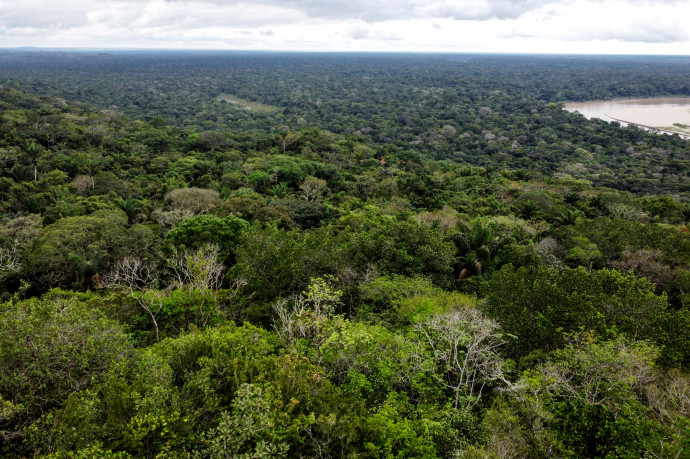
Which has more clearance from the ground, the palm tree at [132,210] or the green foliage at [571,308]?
the green foliage at [571,308]

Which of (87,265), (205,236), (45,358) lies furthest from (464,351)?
(87,265)

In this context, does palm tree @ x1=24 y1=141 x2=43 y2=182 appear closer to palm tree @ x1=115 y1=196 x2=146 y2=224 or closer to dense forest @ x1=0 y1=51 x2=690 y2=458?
dense forest @ x1=0 y1=51 x2=690 y2=458

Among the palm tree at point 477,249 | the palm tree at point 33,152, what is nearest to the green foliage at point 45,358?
the palm tree at point 477,249

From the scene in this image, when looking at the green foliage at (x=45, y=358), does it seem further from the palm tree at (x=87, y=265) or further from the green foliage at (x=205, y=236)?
the green foliage at (x=205, y=236)

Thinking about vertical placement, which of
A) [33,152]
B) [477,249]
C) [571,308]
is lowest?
[477,249]

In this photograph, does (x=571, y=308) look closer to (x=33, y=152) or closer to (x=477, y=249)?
(x=477, y=249)
